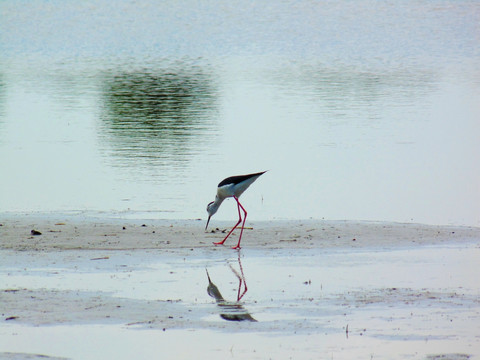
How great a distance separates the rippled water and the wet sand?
5.64ft

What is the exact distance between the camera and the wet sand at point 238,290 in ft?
25.1

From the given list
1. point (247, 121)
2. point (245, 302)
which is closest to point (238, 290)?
point (245, 302)

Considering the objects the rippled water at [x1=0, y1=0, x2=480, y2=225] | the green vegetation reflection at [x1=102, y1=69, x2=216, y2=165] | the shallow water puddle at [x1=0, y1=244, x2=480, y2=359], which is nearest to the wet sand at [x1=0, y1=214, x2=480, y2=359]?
the shallow water puddle at [x1=0, y1=244, x2=480, y2=359]

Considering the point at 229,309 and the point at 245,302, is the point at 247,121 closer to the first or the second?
the point at 245,302

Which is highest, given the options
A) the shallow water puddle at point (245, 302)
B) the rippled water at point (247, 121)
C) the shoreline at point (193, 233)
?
the shallow water puddle at point (245, 302)

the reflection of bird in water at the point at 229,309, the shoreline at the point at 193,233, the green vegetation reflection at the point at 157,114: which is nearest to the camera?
the reflection of bird in water at the point at 229,309

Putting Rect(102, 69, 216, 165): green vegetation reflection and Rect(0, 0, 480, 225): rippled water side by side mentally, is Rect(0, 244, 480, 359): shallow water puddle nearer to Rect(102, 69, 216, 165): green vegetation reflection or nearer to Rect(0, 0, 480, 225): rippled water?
Rect(0, 0, 480, 225): rippled water

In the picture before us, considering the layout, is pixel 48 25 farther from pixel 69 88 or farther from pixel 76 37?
pixel 69 88

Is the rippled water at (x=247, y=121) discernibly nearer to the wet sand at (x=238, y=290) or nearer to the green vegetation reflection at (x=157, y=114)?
the green vegetation reflection at (x=157, y=114)

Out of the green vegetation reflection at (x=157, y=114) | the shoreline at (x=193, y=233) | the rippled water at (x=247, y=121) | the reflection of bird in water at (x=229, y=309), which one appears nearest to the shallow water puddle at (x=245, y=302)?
the reflection of bird in water at (x=229, y=309)

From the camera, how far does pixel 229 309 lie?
8.73 metres

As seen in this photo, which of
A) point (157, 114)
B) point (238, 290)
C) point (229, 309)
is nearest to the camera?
point (229, 309)

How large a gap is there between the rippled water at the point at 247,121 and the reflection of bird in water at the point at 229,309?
168 inches

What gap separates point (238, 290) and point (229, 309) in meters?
0.76
